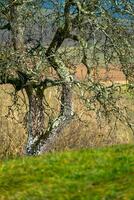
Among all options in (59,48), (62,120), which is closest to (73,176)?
(62,120)

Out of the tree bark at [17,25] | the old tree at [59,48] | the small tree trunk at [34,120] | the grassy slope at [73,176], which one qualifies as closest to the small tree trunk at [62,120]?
the old tree at [59,48]

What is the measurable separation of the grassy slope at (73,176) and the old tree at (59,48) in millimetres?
5783

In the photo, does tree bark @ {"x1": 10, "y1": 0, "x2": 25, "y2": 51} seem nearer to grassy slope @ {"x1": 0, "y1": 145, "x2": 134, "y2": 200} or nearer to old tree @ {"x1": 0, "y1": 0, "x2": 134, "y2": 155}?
old tree @ {"x1": 0, "y1": 0, "x2": 134, "y2": 155}

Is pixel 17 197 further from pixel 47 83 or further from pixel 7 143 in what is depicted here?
pixel 7 143

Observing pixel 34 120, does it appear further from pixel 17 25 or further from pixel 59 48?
pixel 17 25

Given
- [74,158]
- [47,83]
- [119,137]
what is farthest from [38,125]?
[74,158]

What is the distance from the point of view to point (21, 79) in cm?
1423

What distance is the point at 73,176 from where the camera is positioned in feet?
21.4

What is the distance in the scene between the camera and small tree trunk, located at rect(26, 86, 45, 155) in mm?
14734

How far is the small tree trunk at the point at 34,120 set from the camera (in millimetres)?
14734

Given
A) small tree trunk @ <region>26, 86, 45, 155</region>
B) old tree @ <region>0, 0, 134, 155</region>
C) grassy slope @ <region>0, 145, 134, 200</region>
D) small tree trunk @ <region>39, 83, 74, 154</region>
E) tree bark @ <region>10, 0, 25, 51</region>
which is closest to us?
grassy slope @ <region>0, 145, 134, 200</region>

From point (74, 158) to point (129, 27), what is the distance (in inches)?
309

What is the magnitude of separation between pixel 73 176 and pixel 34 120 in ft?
27.3

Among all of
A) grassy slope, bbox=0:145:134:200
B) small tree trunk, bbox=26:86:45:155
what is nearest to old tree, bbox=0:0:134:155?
small tree trunk, bbox=26:86:45:155
